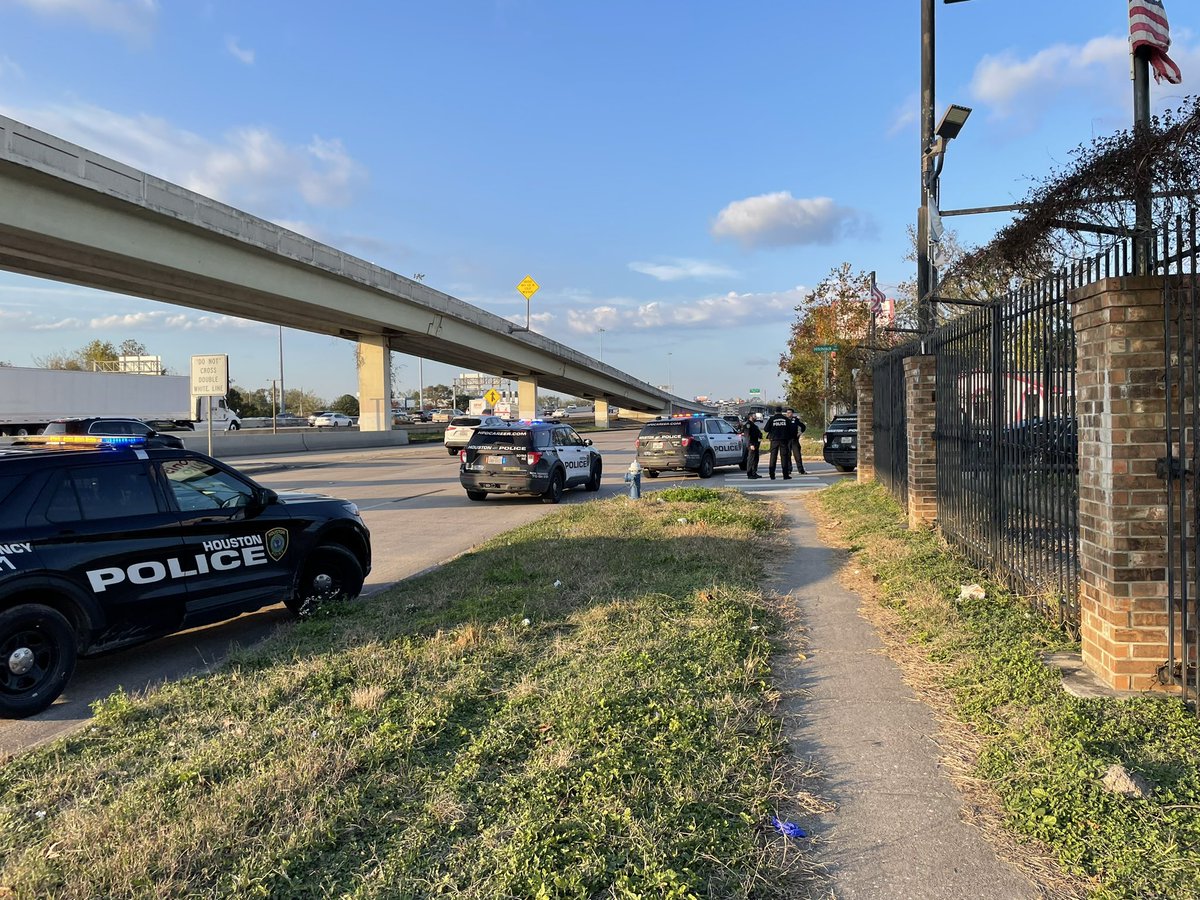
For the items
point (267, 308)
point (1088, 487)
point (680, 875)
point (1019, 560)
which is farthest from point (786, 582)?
point (267, 308)

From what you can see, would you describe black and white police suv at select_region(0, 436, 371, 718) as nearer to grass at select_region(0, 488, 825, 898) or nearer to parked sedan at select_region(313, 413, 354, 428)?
A: grass at select_region(0, 488, 825, 898)

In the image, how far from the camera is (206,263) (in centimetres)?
2873

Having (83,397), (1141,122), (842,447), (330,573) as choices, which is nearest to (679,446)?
(842,447)


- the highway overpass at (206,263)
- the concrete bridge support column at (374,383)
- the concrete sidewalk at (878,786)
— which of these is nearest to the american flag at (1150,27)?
the concrete sidewalk at (878,786)

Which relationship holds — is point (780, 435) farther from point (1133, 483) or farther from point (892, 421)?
point (1133, 483)

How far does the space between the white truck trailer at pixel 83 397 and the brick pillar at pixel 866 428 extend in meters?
26.0

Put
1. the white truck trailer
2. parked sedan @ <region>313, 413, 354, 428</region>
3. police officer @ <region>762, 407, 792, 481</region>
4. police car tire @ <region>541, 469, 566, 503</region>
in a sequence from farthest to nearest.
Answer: parked sedan @ <region>313, 413, 354, 428</region> → the white truck trailer → police officer @ <region>762, 407, 792, 481</region> → police car tire @ <region>541, 469, 566, 503</region>

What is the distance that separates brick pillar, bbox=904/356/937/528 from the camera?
31.9 ft

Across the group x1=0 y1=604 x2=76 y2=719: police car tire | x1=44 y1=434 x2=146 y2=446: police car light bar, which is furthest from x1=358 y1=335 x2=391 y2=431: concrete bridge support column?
x1=0 y1=604 x2=76 y2=719: police car tire

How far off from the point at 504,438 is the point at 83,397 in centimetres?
3335

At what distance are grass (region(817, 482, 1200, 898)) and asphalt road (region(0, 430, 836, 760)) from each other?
16.9ft

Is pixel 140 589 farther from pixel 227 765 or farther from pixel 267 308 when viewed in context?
pixel 267 308

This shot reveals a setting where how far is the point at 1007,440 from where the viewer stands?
677 centimetres

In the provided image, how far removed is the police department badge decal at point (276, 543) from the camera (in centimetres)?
679
